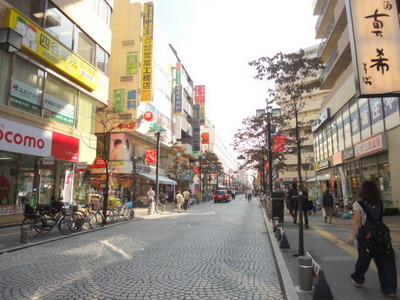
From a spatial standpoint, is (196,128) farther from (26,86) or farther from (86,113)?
(26,86)

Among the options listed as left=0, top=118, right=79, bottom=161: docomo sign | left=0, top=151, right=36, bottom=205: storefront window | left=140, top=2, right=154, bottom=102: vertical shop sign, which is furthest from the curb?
left=140, top=2, right=154, bottom=102: vertical shop sign

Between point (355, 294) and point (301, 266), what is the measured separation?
865 millimetres

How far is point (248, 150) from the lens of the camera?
110 ft

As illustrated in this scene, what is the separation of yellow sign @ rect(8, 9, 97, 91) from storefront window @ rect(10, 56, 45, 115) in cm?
90

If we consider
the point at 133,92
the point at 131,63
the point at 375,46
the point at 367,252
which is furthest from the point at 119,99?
the point at 367,252

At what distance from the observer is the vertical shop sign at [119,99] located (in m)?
28.2

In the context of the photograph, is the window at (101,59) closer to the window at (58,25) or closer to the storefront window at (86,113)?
the storefront window at (86,113)

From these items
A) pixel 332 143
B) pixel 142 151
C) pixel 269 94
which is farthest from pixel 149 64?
pixel 332 143

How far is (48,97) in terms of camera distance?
16312 mm

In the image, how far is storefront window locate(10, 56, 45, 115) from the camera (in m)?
13.9

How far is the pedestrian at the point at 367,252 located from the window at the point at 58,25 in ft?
56.5

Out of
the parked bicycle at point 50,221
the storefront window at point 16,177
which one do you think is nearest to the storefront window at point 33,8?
the storefront window at point 16,177

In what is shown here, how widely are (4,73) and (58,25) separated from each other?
4954 millimetres

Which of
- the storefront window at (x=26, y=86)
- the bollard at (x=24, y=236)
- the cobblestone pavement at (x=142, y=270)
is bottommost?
the cobblestone pavement at (x=142, y=270)
